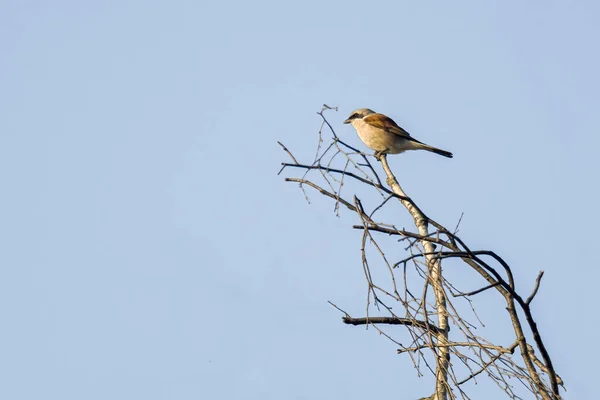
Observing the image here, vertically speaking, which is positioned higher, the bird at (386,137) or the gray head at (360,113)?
the gray head at (360,113)

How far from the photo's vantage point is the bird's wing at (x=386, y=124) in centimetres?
1034

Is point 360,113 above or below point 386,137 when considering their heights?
above

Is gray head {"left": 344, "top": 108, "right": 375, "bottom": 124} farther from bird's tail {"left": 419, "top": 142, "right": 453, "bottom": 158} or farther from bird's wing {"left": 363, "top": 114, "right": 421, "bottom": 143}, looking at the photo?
bird's tail {"left": 419, "top": 142, "right": 453, "bottom": 158}

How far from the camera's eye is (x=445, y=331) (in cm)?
471

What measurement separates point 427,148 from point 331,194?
591 centimetres

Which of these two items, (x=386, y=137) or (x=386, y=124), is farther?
(x=386, y=124)

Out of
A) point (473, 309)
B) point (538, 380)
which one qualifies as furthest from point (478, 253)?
point (473, 309)

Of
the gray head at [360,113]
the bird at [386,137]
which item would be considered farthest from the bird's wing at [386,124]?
the gray head at [360,113]

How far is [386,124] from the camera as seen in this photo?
10.4 meters

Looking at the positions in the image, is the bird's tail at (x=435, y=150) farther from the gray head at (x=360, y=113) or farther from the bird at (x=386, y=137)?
the gray head at (x=360, y=113)

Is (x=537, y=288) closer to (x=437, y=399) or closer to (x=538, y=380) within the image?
(x=538, y=380)

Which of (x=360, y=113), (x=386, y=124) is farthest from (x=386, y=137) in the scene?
(x=360, y=113)

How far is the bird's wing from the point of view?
407 inches

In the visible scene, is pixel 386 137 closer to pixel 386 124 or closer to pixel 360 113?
pixel 386 124
